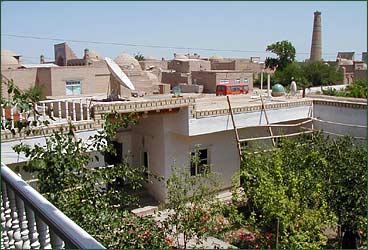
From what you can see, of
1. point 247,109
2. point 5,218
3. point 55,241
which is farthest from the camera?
point 247,109

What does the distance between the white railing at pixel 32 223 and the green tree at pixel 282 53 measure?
29647 millimetres

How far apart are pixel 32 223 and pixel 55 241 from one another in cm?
25

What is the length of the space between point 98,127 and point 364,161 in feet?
14.6

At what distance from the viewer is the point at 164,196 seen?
9.26 m

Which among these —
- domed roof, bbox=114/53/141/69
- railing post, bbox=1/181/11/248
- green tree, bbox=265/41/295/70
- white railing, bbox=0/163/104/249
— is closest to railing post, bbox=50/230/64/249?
white railing, bbox=0/163/104/249

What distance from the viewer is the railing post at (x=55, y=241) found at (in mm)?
1309

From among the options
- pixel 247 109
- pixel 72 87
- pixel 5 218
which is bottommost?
pixel 247 109

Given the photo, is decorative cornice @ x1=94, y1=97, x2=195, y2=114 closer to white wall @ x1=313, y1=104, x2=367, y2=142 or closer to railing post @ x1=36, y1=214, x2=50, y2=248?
white wall @ x1=313, y1=104, x2=367, y2=142

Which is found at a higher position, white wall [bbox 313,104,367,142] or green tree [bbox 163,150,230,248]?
white wall [bbox 313,104,367,142]

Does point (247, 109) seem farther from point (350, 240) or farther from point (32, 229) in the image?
point (32, 229)

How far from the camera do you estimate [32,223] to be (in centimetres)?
154

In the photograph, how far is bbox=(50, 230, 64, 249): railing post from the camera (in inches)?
51.5

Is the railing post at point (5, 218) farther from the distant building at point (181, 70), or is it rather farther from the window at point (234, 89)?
the distant building at point (181, 70)

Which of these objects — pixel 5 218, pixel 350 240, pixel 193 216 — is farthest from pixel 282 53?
A: pixel 5 218
